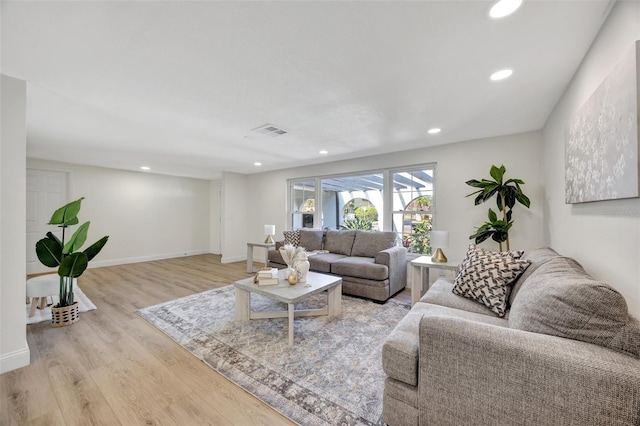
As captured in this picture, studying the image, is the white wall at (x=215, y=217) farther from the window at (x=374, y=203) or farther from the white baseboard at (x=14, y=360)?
the white baseboard at (x=14, y=360)

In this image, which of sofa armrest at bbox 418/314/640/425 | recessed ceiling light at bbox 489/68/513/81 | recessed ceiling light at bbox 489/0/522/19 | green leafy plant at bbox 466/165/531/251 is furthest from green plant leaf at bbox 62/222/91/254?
green leafy plant at bbox 466/165/531/251

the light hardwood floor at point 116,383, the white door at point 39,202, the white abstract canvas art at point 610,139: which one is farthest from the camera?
the white door at point 39,202

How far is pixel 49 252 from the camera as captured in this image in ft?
8.62

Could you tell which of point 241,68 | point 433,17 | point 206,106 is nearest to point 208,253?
point 206,106

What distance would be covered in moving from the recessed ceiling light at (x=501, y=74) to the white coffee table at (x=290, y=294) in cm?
237

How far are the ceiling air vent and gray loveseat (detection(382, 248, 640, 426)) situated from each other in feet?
8.51

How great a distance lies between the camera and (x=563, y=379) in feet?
3.13

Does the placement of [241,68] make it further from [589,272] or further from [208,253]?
[208,253]

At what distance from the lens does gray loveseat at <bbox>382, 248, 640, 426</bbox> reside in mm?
916

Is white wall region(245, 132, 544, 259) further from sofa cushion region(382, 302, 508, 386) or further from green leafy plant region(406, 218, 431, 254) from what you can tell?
sofa cushion region(382, 302, 508, 386)

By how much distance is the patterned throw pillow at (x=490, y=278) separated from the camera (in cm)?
184

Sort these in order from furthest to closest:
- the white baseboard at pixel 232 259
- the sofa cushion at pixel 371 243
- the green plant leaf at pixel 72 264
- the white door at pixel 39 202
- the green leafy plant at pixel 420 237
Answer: the white baseboard at pixel 232 259 → the white door at pixel 39 202 → the green leafy plant at pixel 420 237 → the sofa cushion at pixel 371 243 → the green plant leaf at pixel 72 264

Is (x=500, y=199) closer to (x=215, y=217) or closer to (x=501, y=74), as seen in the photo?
(x=501, y=74)

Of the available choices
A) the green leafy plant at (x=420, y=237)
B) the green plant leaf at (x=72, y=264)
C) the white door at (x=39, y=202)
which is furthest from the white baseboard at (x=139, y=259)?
the green leafy plant at (x=420, y=237)
